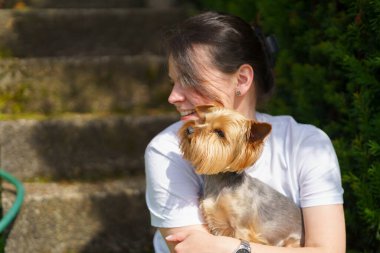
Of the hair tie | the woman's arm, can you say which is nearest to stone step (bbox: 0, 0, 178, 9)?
the hair tie

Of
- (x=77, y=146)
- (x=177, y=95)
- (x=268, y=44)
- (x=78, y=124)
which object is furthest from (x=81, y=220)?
(x=268, y=44)

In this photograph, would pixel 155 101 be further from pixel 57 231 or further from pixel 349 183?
pixel 349 183

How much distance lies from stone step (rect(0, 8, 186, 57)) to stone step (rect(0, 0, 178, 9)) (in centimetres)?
60

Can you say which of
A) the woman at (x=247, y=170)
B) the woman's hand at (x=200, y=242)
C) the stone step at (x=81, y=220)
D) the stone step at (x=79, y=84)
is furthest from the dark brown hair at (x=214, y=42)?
the stone step at (x=79, y=84)

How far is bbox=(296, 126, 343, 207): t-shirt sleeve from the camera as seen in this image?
7.42 feet

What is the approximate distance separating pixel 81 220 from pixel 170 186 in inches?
55.1

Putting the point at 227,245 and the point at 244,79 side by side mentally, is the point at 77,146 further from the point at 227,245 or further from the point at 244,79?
the point at 227,245

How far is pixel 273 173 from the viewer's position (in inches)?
95.2

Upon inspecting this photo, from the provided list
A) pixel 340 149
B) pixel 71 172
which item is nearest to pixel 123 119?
pixel 71 172

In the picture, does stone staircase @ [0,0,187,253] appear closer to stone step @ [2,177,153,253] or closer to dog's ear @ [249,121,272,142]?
stone step @ [2,177,153,253]

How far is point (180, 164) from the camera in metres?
2.44

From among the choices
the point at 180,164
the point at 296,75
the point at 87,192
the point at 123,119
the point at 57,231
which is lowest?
the point at 57,231

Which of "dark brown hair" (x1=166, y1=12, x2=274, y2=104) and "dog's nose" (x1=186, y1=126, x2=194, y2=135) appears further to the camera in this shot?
"dark brown hair" (x1=166, y1=12, x2=274, y2=104)

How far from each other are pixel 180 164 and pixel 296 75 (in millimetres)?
948
